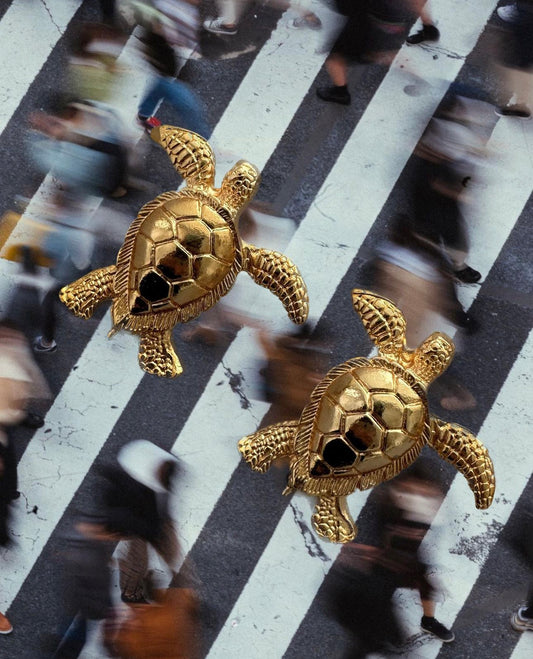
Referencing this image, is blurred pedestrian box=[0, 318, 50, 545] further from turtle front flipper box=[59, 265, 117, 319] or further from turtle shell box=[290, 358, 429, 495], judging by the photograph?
turtle shell box=[290, 358, 429, 495]

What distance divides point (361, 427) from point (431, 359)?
553mm

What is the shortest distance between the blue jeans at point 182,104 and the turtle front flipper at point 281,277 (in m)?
1.15

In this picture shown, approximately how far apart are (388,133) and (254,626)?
A: 9.87ft

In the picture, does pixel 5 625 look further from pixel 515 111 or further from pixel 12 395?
pixel 515 111

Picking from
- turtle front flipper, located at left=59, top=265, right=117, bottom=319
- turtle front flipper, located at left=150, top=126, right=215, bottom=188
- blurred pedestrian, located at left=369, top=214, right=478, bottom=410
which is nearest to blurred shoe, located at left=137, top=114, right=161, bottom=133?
turtle front flipper, located at left=150, top=126, right=215, bottom=188

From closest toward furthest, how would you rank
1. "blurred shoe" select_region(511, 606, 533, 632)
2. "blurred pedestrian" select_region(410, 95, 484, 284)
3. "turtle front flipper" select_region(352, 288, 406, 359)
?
"turtle front flipper" select_region(352, 288, 406, 359)
"blurred shoe" select_region(511, 606, 533, 632)
"blurred pedestrian" select_region(410, 95, 484, 284)

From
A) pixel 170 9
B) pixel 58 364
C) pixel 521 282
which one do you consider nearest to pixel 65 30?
pixel 170 9

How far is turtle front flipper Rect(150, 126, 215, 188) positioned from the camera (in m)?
4.90

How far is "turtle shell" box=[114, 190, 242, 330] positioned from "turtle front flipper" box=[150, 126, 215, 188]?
11 centimetres

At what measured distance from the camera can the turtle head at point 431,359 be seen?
15.9ft

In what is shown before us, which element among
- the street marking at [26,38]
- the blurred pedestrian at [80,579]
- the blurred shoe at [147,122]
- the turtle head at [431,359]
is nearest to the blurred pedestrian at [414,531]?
the turtle head at [431,359]

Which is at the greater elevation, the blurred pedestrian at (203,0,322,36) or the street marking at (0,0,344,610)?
the blurred pedestrian at (203,0,322,36)

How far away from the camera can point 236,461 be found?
18.4 ft

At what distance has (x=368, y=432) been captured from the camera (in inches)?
182
